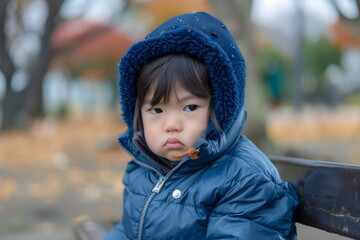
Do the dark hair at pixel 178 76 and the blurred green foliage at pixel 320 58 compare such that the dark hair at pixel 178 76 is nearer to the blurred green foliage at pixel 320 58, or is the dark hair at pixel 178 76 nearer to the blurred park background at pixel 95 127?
the blurred park background at pixel 95 127

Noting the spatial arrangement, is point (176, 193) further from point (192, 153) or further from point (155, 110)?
point (155, 110)

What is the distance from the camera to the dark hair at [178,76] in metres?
1.66

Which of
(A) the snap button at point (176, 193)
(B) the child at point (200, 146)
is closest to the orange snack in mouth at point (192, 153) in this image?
(B) the child at point (200, 146)

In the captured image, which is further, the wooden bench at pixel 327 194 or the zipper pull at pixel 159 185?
the zipper pull at pixel 159 185

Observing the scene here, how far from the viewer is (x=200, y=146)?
163 centimetres

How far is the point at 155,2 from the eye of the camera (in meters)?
18.9

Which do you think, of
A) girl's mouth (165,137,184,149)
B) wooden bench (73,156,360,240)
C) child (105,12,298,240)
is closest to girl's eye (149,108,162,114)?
child (105,12,298,240)

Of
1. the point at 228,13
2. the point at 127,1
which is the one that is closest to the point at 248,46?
the point at 228,13

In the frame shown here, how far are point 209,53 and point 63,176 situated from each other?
5.59 metres

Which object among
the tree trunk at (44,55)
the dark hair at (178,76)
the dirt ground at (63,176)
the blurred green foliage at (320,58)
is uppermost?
the dark hair at (178,76)

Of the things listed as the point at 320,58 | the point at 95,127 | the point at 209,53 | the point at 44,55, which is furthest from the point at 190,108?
the point at 320,58

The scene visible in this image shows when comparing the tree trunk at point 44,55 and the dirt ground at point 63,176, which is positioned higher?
the tree trunk at point 44,55

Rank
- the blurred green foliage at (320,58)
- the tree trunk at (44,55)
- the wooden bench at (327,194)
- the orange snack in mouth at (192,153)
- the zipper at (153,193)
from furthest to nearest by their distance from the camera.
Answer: the blurred green foliage at (320,58), the tree trunk at (44,55), the zipper at (153,193), the orange snack in mouth at (192,153), the wooden bench at (327,194)

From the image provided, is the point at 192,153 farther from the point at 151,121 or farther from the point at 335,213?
the point at 335,213
